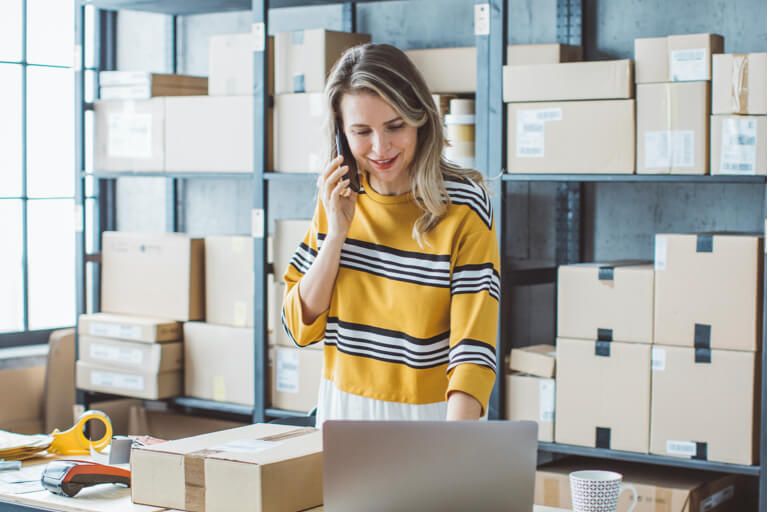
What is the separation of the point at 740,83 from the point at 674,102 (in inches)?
7.6

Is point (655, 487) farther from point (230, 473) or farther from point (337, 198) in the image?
point (230, 473)

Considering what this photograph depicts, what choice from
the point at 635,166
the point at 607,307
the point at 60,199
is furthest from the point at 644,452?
the point at 60,199

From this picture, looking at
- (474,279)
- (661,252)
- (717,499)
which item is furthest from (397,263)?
(717,499)

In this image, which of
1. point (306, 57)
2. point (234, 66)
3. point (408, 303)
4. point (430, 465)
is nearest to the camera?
point (430, 465)

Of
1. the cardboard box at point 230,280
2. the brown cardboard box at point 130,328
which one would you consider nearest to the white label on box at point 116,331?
the brown cardboard box at point 130,328

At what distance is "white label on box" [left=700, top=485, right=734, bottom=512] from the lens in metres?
3.28

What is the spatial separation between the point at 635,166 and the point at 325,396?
136 cm

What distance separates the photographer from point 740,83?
3002mm

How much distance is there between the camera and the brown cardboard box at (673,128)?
3.09 meters

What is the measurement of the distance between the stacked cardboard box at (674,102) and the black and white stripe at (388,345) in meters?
1.29

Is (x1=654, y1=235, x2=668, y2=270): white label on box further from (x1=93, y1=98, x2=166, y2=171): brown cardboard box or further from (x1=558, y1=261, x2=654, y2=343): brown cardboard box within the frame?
(x1=93, y1=98, x2=166, y2=171): brown cardboard box

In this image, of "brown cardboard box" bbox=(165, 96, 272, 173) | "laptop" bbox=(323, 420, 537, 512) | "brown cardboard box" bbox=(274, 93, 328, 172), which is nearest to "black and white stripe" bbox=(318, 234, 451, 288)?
"laptop" bbox=(323, 420, 537, 512)

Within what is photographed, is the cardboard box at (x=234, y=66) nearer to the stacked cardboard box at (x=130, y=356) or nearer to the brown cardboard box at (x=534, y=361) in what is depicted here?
the stacked cardboard box at (x=130, y=356)

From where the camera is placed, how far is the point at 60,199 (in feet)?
15.6
